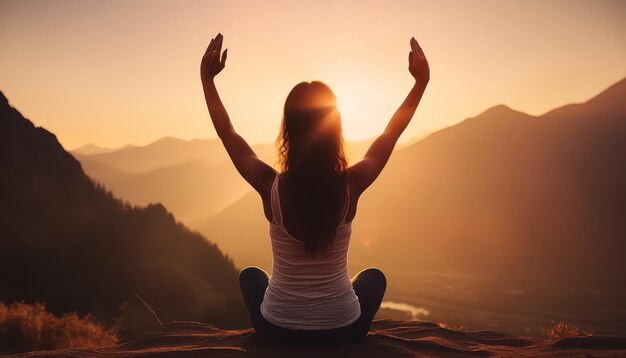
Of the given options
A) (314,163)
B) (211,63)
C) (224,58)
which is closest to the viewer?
(314,163)

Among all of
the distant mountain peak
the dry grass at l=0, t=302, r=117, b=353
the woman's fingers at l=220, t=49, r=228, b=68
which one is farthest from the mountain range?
the woman's fingers at l=220, t=49, r=228, b=68

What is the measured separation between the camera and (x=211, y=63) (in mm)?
3807

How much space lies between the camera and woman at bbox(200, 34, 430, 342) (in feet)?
10.8

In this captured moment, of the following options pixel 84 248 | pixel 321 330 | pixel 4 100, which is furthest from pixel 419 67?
pixel 4 100

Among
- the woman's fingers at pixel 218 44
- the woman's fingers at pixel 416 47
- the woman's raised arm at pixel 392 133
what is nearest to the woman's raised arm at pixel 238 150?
the woman's fingers at pixel 218 44

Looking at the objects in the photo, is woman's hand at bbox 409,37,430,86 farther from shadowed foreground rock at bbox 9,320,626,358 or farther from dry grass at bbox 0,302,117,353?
dry grass at bbox 0,302,117,353

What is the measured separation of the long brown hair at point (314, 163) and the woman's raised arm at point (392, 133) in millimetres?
196

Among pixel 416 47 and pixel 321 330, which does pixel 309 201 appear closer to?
pixel 321 330

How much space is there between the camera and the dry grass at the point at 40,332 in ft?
25.8

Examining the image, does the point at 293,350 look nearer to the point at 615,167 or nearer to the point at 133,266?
the point at 133,266

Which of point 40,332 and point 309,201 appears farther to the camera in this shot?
point 40,332

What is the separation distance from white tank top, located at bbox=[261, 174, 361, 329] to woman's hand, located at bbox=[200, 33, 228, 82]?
3.59ft

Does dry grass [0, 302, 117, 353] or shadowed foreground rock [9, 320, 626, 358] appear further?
dry grass [0, 302, 117, 353]

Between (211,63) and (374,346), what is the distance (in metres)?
2.61
